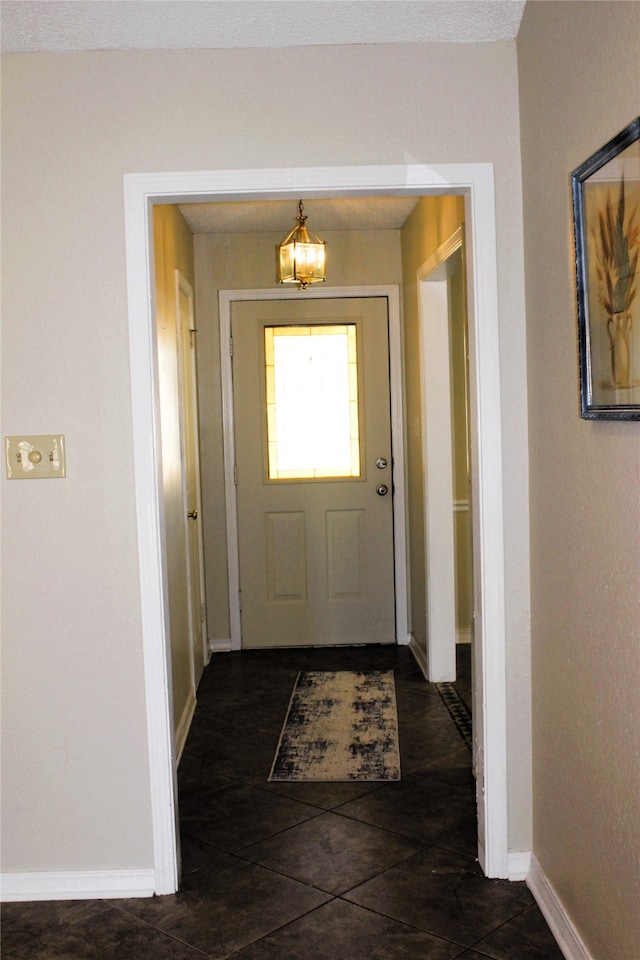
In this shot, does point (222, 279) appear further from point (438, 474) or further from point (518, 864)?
point (518, 864)

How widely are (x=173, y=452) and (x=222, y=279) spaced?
1630 millimetres

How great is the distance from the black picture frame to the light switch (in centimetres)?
144

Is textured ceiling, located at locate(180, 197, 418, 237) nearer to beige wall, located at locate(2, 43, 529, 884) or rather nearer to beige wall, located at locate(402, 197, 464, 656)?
beige wall, located at locate(402, 197, 464, 656)

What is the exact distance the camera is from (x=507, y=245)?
2543 mm

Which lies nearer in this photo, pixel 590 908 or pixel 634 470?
pixel 634 470

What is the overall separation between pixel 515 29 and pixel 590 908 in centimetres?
225

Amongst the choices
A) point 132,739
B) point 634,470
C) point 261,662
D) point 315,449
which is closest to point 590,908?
point 634,470

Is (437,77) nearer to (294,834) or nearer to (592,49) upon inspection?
(592,49)

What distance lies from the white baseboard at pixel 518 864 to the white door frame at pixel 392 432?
2.63 m

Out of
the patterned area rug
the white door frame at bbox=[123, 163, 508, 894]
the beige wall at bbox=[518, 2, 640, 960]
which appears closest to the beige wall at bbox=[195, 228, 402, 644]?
the patterned area rug

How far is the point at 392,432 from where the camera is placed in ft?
17.1

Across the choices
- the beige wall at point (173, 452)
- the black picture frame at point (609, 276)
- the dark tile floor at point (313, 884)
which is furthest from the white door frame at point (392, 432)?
the black picture frame at point (609, 276)

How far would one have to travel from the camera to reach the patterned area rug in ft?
11.5

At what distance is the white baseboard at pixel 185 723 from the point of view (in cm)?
371
